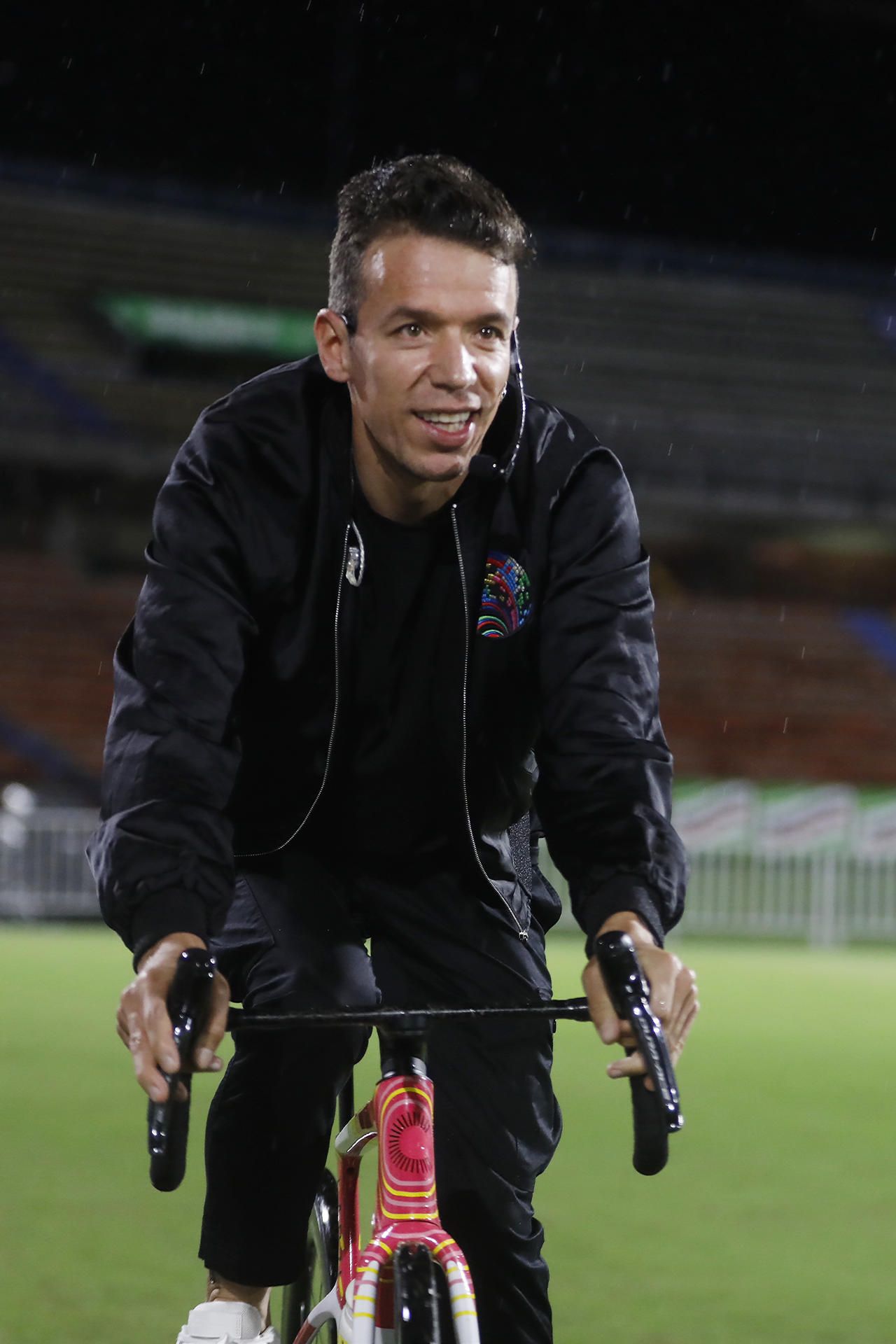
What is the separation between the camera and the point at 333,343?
8.63 feet

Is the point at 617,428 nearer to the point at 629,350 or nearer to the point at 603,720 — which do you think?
the point at 629,350

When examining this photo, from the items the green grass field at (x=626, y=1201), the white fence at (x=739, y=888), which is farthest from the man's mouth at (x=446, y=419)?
the white fence at (x=739, y=888)

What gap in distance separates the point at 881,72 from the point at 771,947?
1865 cm

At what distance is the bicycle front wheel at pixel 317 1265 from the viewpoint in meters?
2.67

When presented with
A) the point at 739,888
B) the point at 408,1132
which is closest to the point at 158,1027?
the point at 408,1132

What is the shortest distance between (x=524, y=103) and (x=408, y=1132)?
28.5m

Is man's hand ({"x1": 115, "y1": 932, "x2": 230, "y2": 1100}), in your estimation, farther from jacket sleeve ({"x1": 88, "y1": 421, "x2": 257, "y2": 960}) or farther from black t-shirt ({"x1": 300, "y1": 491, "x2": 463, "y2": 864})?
black t-shirt ({"x1": 300, "y1": 491, "x2": 463, "y2": 864})

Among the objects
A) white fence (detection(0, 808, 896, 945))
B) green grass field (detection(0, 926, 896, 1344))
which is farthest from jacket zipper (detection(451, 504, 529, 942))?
white fence (detection(0, 808, 896, 945))

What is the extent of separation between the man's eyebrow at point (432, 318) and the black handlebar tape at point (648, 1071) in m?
0.93

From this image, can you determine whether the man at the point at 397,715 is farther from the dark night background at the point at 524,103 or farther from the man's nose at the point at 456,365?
the dark night background at the point at 524,103

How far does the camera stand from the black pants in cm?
245

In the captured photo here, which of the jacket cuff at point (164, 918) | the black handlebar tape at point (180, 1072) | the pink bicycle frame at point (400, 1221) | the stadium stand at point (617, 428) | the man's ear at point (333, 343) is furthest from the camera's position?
the stadium stand at point (617, 428)

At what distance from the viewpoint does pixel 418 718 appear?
2670 millimetres

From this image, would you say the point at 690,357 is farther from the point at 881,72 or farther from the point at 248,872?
the point at 248,872
